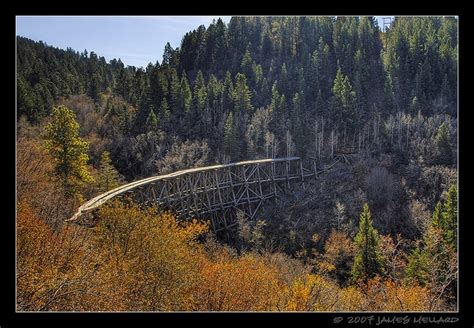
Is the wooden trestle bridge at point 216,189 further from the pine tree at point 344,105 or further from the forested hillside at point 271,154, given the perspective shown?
the pine tree at point 344,105

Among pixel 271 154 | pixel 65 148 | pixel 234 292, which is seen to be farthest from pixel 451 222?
pixel 271 154

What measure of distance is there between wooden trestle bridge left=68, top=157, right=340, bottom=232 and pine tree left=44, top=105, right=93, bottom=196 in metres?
1.99

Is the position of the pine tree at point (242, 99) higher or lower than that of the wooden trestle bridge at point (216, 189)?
higher

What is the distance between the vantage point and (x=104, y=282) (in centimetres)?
1020

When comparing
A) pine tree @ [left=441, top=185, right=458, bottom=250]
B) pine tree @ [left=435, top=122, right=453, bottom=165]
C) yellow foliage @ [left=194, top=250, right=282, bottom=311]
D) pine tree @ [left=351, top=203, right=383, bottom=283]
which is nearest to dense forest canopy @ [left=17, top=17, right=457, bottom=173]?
pine tree @ [left=435, top=122, right=453, bottom=165]

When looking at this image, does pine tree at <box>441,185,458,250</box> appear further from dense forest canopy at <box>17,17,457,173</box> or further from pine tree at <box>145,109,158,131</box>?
pine tree at <box>145,109,158,131</box>

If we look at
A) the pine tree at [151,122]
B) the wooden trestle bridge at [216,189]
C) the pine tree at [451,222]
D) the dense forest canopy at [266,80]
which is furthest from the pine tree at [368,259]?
the pine tree at [151,122]

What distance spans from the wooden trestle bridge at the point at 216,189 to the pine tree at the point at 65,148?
1.99 m

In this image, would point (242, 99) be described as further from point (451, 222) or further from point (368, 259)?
point (451, 222)

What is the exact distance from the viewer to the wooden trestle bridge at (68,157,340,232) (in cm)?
2698

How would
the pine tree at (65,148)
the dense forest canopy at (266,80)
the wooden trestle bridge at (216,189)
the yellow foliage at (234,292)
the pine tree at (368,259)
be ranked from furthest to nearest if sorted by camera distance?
the dense forest canopy at (266,80) → the wooden trestle bridge at (216,189) → the pine tree at (368,259) → the pine tree at (65,148) → the yellow foliage at (234,292)

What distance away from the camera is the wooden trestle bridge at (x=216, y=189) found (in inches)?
1062

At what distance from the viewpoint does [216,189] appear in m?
35.0

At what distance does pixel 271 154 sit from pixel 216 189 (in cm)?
1581
